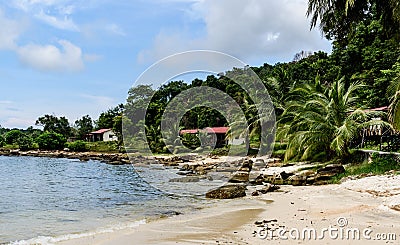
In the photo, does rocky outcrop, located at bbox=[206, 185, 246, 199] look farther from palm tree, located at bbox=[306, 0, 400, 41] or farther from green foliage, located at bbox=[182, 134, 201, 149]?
green foliage, located at bbox=[182, 134, 201, 149]

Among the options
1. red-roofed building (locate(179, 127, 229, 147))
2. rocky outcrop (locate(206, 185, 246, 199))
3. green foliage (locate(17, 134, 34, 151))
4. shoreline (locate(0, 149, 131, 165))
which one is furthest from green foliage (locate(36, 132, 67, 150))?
rocky outcrop (locate(206, 185, 246, 199))

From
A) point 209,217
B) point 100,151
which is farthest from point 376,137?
point 100,151

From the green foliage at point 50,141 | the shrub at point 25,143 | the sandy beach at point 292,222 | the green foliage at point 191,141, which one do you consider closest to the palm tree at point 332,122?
the sandy beach at point 292,222

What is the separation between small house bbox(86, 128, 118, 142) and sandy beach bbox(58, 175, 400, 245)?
2048 inches

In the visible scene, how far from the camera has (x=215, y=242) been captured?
7.53m

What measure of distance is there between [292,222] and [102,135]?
59.1 metres

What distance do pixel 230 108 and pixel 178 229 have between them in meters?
34.6

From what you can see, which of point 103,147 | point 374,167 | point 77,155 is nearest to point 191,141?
point 77,155

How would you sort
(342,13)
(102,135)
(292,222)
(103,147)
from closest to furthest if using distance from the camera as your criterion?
1. (292,222)
2. (342,13)
3. (103,147)
4. (102,135)

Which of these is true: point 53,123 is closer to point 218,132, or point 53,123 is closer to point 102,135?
point 102,135

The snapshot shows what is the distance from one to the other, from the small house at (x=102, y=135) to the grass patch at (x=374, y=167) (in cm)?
4985

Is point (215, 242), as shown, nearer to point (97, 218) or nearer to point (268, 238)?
point (268, 238)

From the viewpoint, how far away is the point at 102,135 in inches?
2562

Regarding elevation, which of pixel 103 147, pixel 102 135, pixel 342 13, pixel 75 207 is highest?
pixel 342 13
